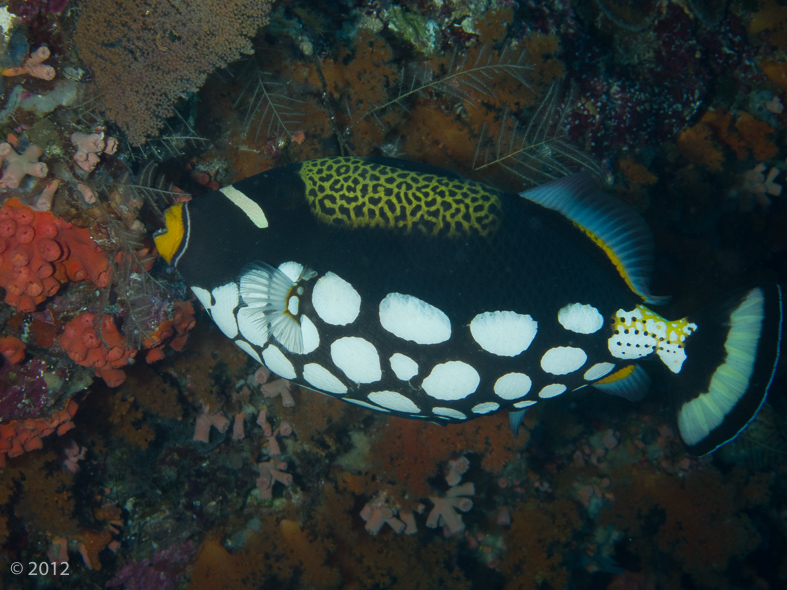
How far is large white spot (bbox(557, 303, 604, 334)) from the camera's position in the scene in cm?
211

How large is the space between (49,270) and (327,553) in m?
3.31

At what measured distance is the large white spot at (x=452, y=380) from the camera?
219cm

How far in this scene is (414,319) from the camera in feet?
6.96

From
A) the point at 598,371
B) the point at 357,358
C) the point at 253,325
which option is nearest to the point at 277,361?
the point at 253,325

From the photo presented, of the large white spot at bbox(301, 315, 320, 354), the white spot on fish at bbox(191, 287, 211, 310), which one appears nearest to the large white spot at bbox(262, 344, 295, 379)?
the large white spot at bbox(301, 315, 320, 354)

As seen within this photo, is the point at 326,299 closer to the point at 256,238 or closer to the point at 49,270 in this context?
the point at 256,238

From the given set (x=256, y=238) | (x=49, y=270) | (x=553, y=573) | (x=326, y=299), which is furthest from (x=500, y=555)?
(x=49, y=270)

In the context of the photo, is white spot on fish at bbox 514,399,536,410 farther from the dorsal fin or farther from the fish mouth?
the fish mouth

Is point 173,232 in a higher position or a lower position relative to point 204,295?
higher

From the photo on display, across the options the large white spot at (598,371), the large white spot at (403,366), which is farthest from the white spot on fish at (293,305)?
the large white spot at (598,371)

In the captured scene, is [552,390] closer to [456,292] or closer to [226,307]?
[456,292]

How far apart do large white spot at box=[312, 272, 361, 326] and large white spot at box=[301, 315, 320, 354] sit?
105mm

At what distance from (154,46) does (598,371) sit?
286cm

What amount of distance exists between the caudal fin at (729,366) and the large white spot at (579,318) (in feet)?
1.90
